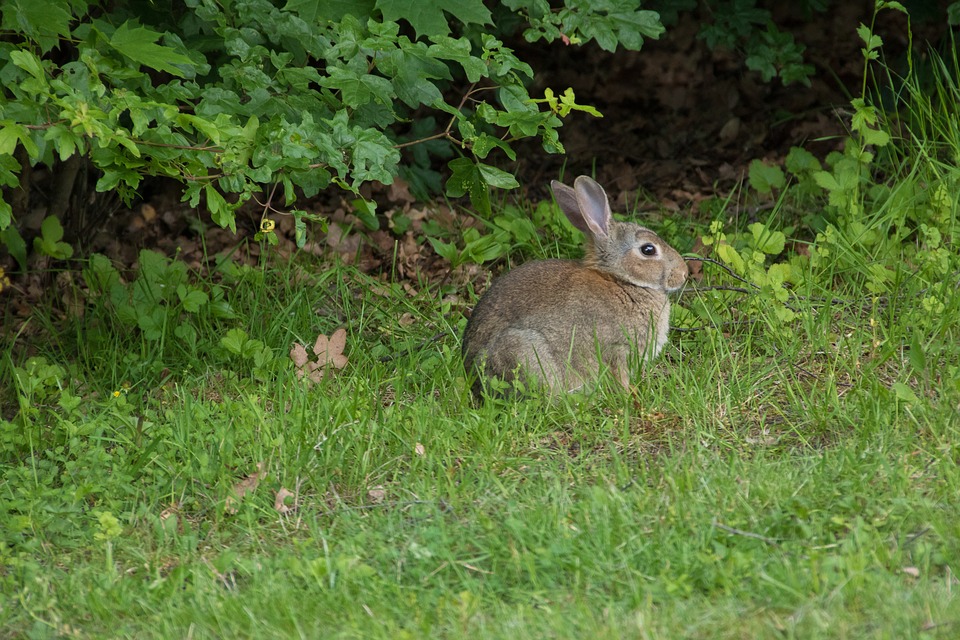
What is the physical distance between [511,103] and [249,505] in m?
2.22

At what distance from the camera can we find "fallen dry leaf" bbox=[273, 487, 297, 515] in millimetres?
4840

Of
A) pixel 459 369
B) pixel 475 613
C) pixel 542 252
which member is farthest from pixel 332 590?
pixel 542 252

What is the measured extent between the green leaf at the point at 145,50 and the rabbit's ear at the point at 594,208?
88.2 inches

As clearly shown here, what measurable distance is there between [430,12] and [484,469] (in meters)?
2.24

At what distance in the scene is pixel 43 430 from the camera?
5.70 meters

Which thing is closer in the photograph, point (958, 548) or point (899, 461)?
point (958, 548)

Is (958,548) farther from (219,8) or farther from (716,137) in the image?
(716,137)

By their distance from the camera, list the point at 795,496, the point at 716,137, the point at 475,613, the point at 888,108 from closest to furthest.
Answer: the point at 475,613 → the point at 795,496 → the point at 888,108 → the point at 716,137

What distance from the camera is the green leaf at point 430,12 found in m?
5.66

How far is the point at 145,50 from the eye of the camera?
497 centimetres

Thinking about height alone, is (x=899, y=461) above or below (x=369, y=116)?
below

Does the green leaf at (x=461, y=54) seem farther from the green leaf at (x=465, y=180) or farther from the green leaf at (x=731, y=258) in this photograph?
the green leaf at (x=731, y=258)

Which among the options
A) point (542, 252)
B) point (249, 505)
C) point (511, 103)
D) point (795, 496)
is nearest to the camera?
point (795, 496)

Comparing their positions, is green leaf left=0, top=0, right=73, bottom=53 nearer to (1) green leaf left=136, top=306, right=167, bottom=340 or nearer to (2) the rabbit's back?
(1) green leaf left=136, top=306, right=167, bottom=340
